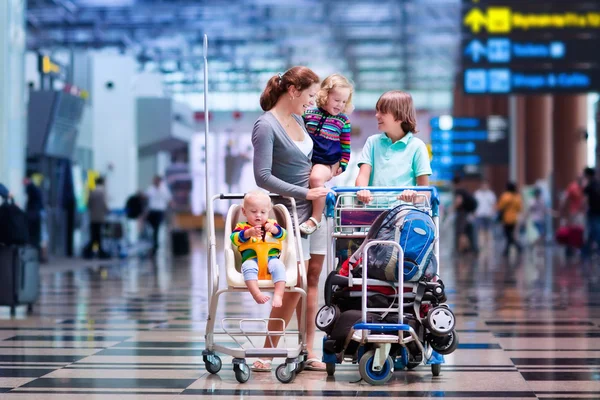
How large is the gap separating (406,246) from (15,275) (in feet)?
17.2

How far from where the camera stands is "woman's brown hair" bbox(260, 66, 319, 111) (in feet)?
19.9

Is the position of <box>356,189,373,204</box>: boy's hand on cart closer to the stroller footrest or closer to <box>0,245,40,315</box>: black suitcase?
the stroller footrest

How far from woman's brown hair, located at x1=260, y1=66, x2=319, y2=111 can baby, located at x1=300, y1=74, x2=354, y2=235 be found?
0.50ft

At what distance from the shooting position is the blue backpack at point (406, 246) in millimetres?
5809

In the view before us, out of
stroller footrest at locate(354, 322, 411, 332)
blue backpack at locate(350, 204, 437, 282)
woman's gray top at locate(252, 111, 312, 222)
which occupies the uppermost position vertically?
woman's gray top at locate(252, 111, 312, 222)

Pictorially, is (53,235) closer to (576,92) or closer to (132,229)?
(132,229)

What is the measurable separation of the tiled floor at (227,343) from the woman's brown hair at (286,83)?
59.8 inches

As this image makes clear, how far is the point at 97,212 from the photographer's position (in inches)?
871

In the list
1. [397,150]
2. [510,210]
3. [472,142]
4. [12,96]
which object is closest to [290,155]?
[397,150]

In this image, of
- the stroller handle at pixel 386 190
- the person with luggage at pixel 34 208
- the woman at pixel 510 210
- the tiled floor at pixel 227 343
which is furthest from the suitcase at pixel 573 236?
the stroller handle at pixel 386 190

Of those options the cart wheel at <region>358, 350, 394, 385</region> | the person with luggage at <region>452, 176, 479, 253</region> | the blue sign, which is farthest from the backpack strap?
the blue sign

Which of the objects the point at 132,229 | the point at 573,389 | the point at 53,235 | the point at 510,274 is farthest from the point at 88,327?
the point at 132,229

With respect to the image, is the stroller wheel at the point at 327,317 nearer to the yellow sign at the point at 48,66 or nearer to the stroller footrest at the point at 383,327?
the stroller footrest at the point at 383,327

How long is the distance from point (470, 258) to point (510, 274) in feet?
20.9
